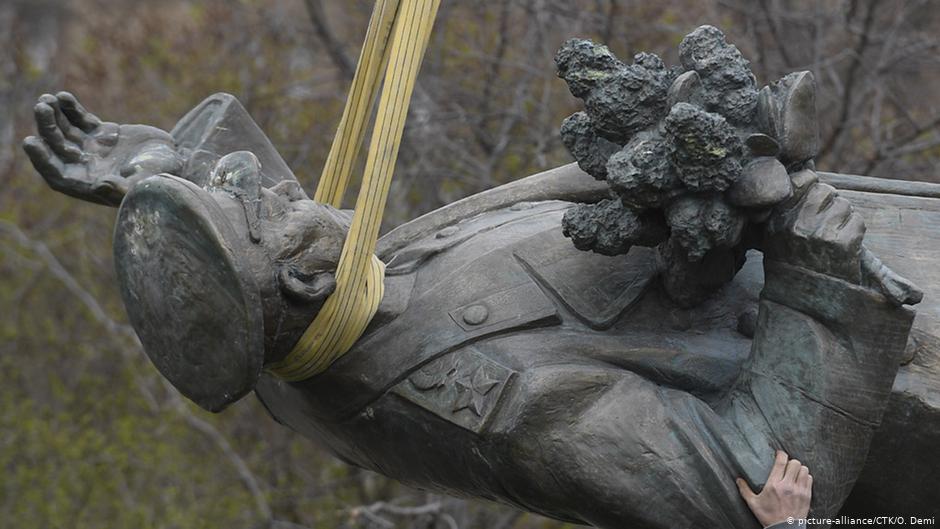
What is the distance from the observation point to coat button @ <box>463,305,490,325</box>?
2252mm

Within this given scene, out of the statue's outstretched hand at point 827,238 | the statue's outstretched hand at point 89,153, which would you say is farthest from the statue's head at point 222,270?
the statue's outstretched hand at point 827,238

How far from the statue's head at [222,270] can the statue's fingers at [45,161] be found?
0.32 m

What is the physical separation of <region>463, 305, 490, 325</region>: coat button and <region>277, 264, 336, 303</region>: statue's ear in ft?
0.69

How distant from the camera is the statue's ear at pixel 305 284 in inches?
84.6

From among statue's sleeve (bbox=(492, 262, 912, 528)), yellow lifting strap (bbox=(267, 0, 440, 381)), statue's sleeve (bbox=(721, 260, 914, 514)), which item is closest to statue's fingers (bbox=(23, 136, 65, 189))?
yellow lifting strap (bbox=(267, 0, 440, 381))

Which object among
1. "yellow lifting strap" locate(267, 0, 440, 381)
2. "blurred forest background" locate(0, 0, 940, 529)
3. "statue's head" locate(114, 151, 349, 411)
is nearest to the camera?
"statue's head" locate(114, 151, 349, 411)

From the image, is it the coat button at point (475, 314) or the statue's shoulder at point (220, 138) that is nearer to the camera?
the coat button at point (475, 314)

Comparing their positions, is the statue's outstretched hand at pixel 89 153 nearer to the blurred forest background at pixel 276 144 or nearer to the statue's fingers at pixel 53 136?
the statue's fingers at pixel 53 136

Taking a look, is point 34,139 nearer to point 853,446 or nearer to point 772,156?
point 772,156

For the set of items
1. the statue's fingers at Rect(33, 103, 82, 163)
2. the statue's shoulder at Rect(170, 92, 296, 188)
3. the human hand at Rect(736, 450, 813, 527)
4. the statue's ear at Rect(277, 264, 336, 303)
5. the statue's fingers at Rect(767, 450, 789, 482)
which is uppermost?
the statue's fingers at Rect(33, 103, 82, 163)

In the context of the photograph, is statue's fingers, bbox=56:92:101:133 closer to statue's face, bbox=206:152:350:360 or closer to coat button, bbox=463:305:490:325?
statue's face, bbox=206:152:350:360

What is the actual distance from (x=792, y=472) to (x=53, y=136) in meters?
1.31

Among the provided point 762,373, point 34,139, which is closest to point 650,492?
point 762,373

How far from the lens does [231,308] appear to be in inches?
82.3
